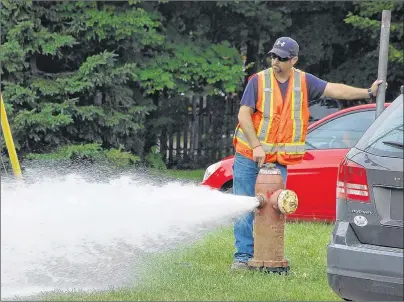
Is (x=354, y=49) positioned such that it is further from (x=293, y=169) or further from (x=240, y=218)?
(x=240, y=218)

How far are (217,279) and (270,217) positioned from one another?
699mm

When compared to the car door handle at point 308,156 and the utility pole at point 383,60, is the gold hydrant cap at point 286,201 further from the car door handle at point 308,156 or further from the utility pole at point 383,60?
the car door handle at point 308,156

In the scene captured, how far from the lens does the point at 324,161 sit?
37.4 ft

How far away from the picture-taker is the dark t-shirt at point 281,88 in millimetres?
8305

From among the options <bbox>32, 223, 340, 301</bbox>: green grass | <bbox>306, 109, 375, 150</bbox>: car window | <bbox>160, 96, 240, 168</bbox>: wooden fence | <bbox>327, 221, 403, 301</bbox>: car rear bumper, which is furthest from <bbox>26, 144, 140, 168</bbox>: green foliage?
<bbox>327, 221, 403, 301</bbox>: car rear bumper

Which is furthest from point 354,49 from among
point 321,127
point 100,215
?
point 100,215

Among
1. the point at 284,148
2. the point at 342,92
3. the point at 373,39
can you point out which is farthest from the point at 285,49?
the point at 373,39

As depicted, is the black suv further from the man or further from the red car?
the red car

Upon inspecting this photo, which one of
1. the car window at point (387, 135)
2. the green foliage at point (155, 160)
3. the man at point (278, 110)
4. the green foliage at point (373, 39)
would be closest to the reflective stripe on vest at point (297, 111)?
the man at point (278, 110)

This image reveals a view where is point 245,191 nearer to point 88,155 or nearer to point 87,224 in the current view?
point 87,224

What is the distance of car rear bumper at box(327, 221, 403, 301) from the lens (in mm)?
6008

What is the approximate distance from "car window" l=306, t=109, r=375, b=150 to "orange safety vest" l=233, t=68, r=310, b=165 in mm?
3195

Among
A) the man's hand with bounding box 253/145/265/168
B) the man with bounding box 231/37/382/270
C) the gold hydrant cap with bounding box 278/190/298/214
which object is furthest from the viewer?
the man with bounding box 231/37/382/270

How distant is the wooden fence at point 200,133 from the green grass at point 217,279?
10.9m
